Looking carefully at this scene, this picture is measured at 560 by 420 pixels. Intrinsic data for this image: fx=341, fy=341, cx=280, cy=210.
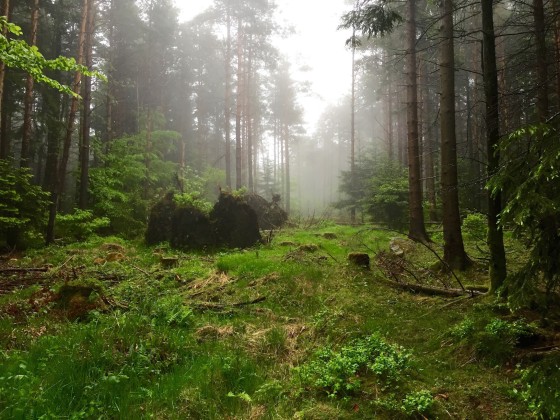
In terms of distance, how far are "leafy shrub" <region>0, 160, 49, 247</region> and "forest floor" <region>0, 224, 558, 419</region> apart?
13.7 ft

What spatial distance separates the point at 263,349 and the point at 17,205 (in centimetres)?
1114

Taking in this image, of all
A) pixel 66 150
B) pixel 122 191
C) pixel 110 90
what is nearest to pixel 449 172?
pixel 66 150

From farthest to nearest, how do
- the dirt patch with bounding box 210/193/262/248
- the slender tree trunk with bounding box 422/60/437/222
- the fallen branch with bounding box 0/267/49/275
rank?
the slender tree trunk with bounding box 422/60/437/222 < the dirt patch with bounding box 210/193/262/248 < the fallen branch with bounding box 0/267/49/275

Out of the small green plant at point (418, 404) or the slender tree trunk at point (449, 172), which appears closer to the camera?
the small green plant at point (418, 404)

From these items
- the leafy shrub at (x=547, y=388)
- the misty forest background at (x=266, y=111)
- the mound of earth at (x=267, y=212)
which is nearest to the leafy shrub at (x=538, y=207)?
the misty forest background at (x=266, y=111)

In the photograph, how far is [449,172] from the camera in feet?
27.6

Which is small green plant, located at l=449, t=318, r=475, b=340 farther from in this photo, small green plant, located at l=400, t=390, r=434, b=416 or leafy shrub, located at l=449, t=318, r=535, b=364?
small green plant, located at l=400, t=390, r=434, b=416

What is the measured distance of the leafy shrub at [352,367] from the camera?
11.4ft

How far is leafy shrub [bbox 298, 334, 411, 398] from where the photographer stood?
3461 mm

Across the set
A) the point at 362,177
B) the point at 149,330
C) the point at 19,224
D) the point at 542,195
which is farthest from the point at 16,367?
the point at 362,177

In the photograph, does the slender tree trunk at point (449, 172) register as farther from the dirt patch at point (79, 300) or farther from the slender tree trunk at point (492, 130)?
the dirt patch at point (79, 300)

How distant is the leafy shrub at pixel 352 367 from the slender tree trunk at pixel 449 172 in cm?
492

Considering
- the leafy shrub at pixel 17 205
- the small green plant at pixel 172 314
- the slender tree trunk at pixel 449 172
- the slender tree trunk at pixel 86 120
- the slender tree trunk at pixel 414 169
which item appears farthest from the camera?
the slender tree trunk at pixel 86 120

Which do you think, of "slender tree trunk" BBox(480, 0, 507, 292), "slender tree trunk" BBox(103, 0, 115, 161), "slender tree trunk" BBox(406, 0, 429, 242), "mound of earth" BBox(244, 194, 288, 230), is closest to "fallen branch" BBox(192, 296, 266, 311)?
"slender tree trunk" BBox(480, 0, 507, 292)
